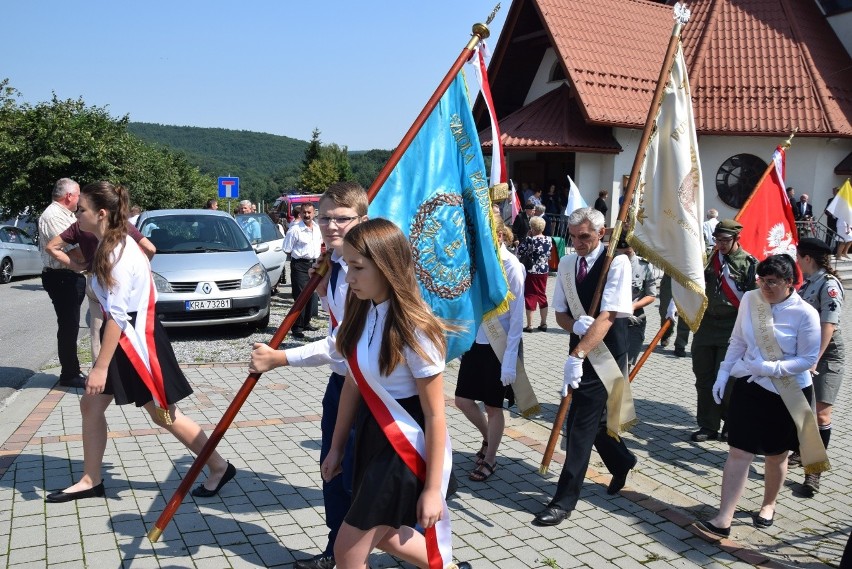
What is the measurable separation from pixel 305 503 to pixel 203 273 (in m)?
5.69

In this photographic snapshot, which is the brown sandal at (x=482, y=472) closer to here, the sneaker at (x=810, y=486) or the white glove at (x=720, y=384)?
the white glove at (x=720, y=384)

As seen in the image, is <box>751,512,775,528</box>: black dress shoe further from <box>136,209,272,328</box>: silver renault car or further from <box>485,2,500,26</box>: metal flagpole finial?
<box>136,209,272,328</box>: silver renault car

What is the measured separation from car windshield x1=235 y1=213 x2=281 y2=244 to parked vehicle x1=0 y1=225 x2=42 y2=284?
7012mm

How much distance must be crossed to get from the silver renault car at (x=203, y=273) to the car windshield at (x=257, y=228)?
3.81 m

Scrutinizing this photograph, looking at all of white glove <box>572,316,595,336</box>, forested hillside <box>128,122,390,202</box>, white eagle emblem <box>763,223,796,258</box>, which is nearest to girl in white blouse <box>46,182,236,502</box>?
white glove <box>572,316,595,336</box>

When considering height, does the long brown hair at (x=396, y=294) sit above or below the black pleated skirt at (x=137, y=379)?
above

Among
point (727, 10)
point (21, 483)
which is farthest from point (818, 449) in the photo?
point (727, 10)

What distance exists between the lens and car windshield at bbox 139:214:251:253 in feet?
34.0

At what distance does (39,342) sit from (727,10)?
2146 centimetres

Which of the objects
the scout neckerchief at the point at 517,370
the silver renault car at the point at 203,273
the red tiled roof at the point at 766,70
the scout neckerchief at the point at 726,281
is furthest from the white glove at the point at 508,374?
the red tiled roof at the point at 766,70

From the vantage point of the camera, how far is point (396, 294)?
2662 millimetres

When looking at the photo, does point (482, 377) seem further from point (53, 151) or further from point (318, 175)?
point (318, 175)

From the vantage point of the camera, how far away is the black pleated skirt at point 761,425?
4.26m

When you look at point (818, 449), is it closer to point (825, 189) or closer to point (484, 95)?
point (484, 95)
